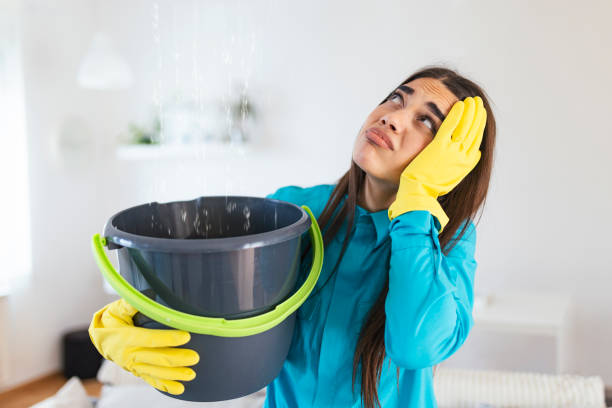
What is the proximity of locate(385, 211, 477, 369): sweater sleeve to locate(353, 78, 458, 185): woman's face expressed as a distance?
0.35 feet

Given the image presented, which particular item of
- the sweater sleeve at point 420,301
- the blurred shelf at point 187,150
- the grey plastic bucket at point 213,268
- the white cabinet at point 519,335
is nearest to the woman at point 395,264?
the sweater sleeve at point 420,301

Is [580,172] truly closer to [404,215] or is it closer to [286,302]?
[404,215]

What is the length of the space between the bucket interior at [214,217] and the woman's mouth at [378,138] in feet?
0.54

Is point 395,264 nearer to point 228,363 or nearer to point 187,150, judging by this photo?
point 228,363

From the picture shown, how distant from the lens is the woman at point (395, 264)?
733 millimetres

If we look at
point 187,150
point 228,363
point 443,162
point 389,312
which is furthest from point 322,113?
point 228,363

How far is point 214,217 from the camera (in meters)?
0.85

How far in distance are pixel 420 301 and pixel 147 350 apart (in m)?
0.35

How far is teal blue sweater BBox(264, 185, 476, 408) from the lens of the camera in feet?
2.40

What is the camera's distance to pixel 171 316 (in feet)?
2.04

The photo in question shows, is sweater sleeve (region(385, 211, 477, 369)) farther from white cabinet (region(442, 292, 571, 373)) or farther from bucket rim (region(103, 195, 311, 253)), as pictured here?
white cabinet (region(442, 292, 571, 373))

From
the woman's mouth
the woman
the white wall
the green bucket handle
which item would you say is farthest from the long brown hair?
the white wall

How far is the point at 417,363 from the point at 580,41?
186 cm

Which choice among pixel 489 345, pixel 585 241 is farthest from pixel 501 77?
pixel 489 345
